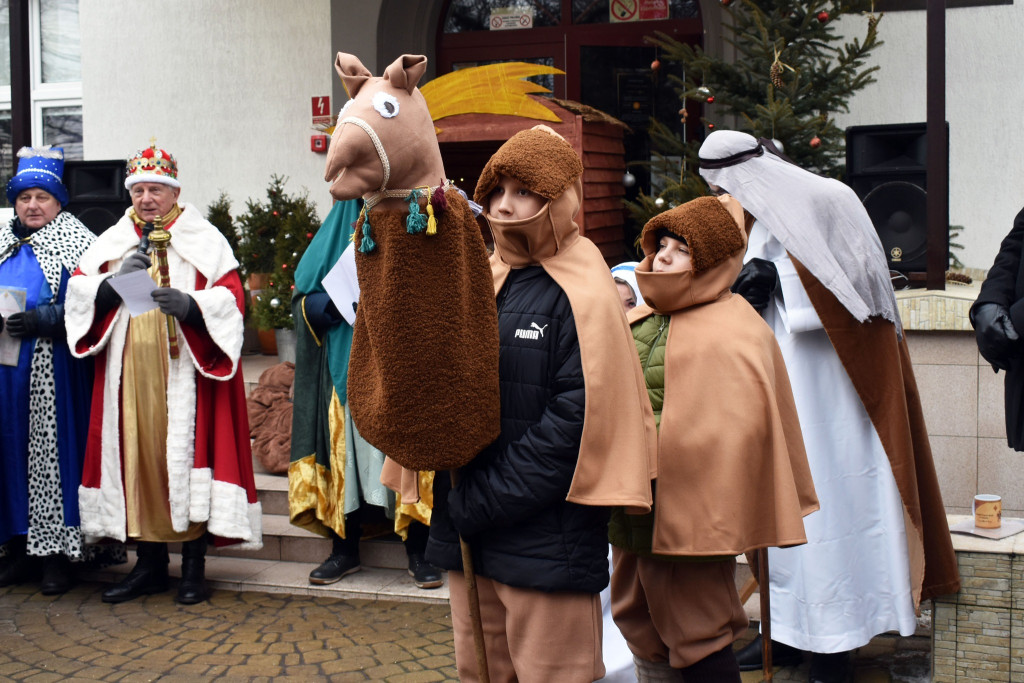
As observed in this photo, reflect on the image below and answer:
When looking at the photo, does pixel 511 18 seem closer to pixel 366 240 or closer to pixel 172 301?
pixel 172 301

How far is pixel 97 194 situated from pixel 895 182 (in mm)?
5524

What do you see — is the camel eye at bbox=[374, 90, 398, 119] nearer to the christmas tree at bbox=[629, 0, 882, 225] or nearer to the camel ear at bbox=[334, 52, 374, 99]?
the camel ear at bbox=[334, 52, 374, 99]

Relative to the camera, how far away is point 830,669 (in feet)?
13.4

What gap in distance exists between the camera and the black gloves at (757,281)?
4.03 metres

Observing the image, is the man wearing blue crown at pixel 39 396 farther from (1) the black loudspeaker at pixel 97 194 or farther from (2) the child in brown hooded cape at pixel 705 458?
(2) the child in brown hooded cape at pixel 705 458

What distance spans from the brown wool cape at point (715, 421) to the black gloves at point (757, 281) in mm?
764

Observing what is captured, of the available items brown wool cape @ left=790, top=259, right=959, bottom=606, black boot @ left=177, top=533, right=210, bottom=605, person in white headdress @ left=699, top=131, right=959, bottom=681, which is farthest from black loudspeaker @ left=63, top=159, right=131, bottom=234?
brown wool cape @ left=790, top=259, right=959, bottom=606

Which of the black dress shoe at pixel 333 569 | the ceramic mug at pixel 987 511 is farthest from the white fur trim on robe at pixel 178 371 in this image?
the ceramic mug at pixel 987 511

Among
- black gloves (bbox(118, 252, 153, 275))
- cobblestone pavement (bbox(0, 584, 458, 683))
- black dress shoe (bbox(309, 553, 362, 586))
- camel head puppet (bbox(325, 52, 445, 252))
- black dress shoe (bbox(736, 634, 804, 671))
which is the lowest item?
cobblestone pavement (bbox(0, 584, 458, 683))

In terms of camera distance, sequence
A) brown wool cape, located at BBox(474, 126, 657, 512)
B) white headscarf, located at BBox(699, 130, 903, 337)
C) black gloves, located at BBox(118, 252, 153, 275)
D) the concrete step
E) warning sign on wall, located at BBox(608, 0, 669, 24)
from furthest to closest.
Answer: warning sign on wall, located at BBox(608, 0, 669, 24) → the concrete step → black gloves, located at BBox(118, 252, 153, 275) → white headscarf, located at BBox(699, 130, 903, 337) → brown wool cape, located at BBox(474, 126, 657, 512)

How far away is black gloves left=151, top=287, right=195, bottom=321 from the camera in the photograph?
16.7 ft

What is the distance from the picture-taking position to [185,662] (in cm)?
458

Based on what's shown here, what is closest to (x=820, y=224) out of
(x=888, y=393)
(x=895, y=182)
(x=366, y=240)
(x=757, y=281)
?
(x=757, y=281)

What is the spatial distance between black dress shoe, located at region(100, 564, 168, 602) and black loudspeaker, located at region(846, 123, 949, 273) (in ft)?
14.4
